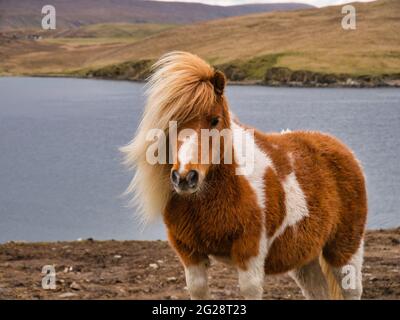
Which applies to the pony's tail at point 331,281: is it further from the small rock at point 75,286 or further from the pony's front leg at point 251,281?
the small rock at point 75,286

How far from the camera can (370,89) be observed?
81438 mm

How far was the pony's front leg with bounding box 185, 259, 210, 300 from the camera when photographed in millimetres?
5680

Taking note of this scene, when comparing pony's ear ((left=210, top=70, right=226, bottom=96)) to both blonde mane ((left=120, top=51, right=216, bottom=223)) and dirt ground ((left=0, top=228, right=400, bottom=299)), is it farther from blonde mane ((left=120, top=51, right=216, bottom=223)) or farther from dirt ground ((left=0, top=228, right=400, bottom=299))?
dirt ground ((left=0, top=228, right=400, bottom=299))

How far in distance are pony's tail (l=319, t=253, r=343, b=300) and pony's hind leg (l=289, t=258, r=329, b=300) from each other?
40 mm

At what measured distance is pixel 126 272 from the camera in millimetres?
10070

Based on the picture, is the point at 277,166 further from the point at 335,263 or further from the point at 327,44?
the point at 327,44

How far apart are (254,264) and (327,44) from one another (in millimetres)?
103475
